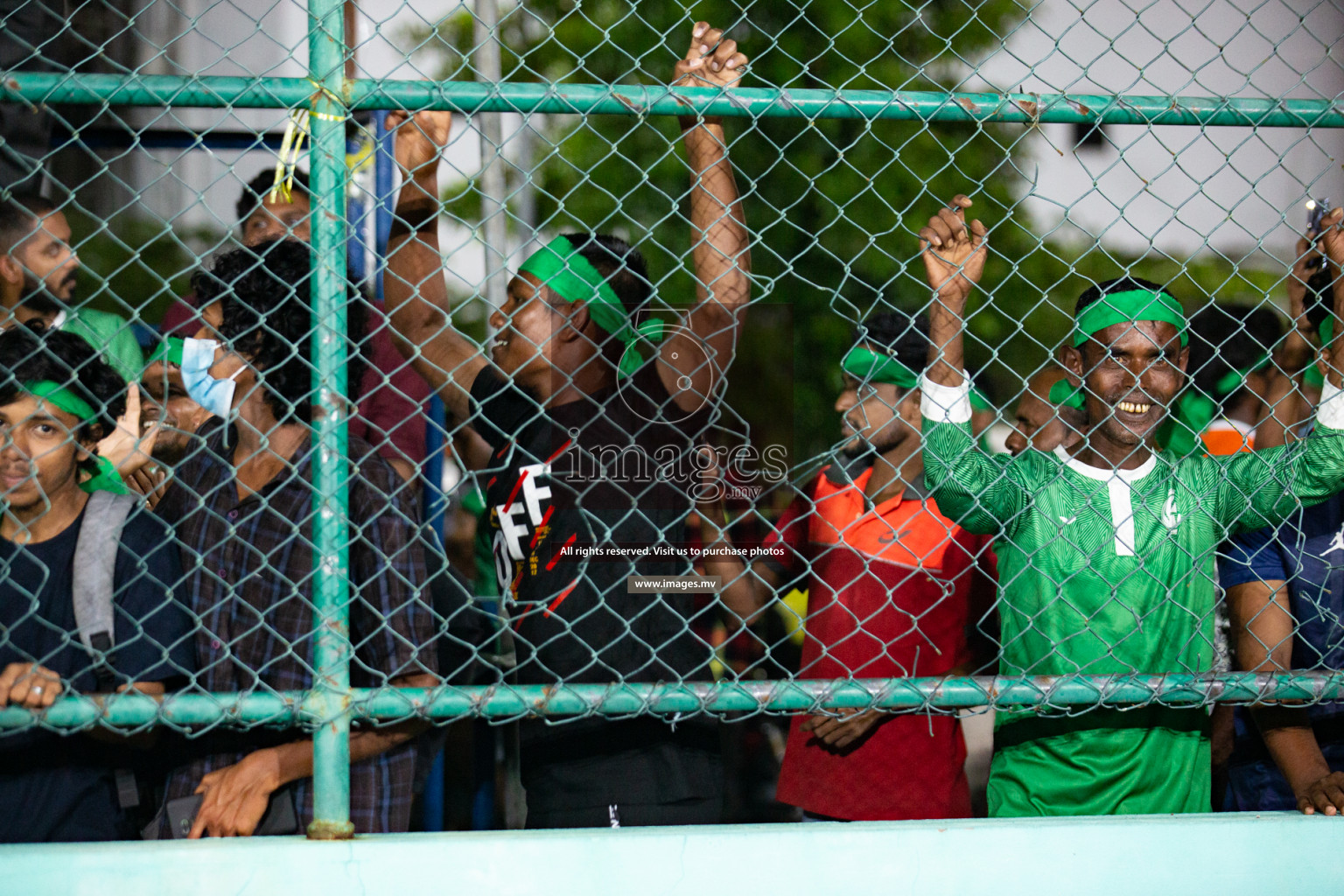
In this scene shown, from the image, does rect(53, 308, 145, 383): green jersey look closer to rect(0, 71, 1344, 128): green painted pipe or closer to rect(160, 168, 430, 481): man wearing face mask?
rect(160, 168, 430, 481): man wearing face mask

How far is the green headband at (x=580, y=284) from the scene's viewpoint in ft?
8.53

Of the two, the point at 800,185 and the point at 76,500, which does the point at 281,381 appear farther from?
the point at 800,185

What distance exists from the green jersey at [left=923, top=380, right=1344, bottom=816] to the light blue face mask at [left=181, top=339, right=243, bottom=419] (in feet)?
5.34

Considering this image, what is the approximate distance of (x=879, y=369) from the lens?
2.99m

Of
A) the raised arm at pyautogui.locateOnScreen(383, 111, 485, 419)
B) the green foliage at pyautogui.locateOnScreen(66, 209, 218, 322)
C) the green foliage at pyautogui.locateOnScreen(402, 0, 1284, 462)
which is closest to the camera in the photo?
the raised arm at pyautogui.locateOnScreen(383, 111, 485, 419)

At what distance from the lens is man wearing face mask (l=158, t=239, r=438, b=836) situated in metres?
2.11

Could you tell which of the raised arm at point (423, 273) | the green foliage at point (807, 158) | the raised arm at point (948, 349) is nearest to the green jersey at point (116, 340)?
the raised arm at point (423, 273)

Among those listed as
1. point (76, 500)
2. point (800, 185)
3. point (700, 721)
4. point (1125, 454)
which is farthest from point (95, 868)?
point (800, 185)

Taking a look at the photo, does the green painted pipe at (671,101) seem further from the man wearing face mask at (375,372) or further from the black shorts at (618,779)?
the black shorts at (618,779)

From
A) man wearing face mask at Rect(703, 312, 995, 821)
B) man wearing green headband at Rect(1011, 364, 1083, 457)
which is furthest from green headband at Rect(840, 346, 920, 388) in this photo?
man wearing green headband at Rect(1011, 364, 1083, 457)

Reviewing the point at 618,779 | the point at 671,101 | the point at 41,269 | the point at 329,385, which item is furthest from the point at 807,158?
the point at 329,385

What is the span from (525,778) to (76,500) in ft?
3.84

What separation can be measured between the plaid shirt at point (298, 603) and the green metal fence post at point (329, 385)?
0.20 meters

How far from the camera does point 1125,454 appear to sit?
240 centimetres
